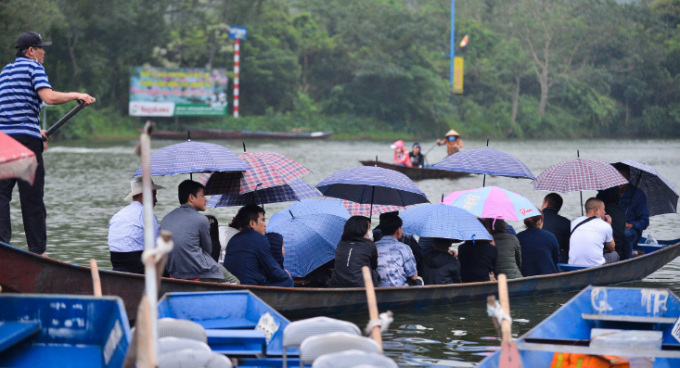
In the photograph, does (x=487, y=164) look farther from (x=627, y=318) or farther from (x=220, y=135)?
(x=220, y=135)

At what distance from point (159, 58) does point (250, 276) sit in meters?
34.2

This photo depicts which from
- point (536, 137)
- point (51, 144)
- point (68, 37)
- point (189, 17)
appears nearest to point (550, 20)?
point (536, 137)

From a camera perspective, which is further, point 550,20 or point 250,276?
point 550,20

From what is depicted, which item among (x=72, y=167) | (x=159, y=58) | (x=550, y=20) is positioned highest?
(x=550, y=20)

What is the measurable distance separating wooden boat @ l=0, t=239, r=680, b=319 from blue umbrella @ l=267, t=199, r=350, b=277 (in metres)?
0.56

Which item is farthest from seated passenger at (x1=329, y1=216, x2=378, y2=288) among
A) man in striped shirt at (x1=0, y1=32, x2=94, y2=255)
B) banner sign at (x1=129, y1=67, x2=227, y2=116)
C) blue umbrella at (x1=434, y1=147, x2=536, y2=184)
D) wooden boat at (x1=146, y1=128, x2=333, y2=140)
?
banner sign at (x1=129, y1=67, x2=227, y2=116)

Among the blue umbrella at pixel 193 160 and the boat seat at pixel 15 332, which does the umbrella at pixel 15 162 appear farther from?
the blue umbrella at pixel 193 160

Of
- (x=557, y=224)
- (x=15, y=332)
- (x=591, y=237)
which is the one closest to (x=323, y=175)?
(x=557, y=224)

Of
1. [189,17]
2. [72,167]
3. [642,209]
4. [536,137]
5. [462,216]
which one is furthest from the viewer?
[536,137]

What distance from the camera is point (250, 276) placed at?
21.3 feet

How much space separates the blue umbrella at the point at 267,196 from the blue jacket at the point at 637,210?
3646 millimetres

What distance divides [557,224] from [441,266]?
1785 millimetres

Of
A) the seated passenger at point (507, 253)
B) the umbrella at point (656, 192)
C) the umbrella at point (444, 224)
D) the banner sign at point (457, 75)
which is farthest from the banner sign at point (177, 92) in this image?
the umbrella at point (444, 224)

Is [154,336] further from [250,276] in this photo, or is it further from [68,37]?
[68,37]
